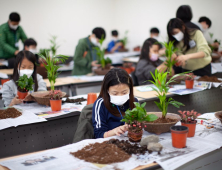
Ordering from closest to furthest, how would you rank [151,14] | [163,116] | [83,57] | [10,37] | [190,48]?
1. [163,116]
2. [190,48]
3. [83,57]
4. [10,37]
5. [151,14]

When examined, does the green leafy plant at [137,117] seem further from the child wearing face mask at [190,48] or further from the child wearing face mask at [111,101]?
the child wearing face mask at [190,48]

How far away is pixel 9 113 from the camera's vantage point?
7.56 feet

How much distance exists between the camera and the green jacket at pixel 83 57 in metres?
4.75

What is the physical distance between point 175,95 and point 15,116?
1.77m

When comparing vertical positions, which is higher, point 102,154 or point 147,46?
point 147,46

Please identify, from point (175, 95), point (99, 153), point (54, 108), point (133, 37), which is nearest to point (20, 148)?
point (54, 108)

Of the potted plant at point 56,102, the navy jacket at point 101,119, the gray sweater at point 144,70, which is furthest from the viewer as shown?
the gray sweater at point 144,70

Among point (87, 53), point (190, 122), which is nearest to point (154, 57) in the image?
point (87, 53)

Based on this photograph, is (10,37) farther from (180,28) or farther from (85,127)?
(85,127)

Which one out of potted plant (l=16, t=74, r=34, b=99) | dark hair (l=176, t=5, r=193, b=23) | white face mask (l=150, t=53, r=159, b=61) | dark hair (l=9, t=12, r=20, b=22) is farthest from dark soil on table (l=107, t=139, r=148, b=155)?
dark hair (l=9, t=12, r=20, b=22)

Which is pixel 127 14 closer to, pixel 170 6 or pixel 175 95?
pixel 170 6

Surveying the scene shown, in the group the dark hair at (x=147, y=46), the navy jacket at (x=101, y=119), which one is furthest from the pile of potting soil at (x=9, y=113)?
the dark hair at (x=147, y=46)

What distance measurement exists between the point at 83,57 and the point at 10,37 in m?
1.83

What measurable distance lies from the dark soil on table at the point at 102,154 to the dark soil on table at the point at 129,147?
3 centimetres
